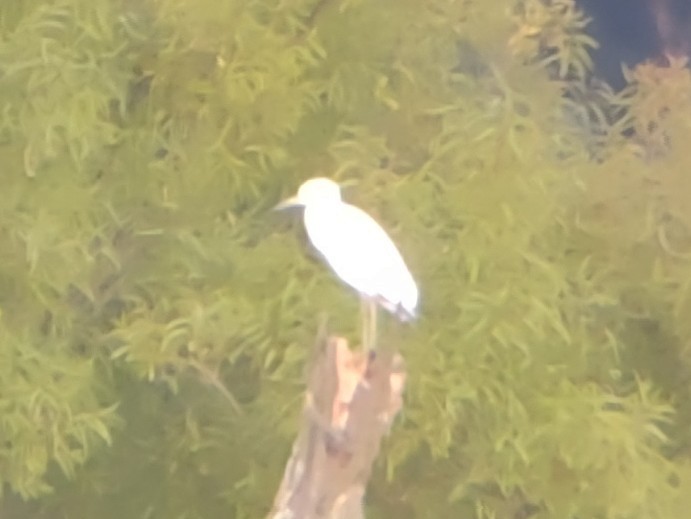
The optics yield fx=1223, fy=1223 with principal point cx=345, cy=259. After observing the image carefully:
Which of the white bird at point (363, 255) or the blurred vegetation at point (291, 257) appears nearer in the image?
the white bird at point (363, 255)

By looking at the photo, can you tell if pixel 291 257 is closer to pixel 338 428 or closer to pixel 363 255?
pixel 363 255

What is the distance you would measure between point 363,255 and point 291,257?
204 millimetres

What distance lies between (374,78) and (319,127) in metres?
0.08

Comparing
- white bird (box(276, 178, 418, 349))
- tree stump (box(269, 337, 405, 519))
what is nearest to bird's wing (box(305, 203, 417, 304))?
white bird (box(276, 178, 418, 349))

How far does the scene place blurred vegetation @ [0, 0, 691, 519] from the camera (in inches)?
46.5

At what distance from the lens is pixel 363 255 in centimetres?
101

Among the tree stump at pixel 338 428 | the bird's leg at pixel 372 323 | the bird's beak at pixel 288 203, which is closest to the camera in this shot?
the tree stump at pixel 338 428

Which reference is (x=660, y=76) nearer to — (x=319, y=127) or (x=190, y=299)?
(x=319, y=127)

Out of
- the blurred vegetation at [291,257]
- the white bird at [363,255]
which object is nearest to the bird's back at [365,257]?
the white bird at [363,255]

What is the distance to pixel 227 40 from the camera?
121 centimetres

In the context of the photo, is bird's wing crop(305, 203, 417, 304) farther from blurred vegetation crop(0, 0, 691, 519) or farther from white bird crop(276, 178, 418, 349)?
blurred vegetation crop(0, 0, 691, 519)

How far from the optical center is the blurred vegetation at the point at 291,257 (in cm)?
118

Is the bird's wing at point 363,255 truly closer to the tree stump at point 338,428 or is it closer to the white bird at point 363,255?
the white bird at point 363,255

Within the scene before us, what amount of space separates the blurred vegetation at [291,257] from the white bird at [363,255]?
14 cm
